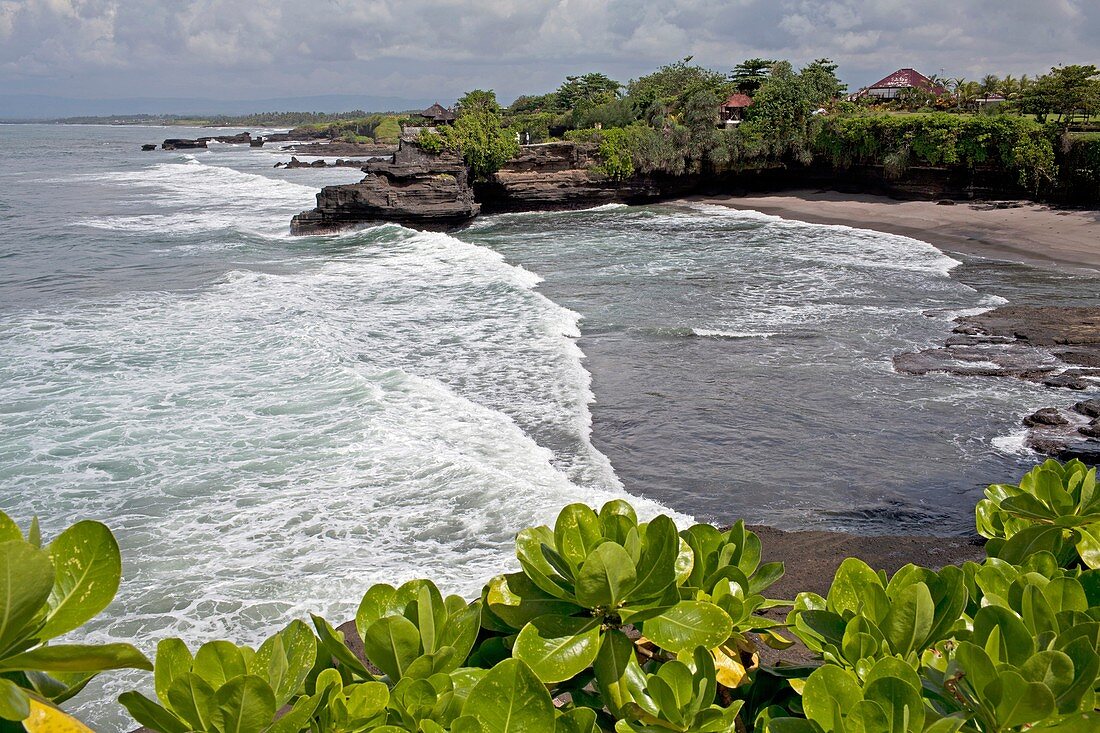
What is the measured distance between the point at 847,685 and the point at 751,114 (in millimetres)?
43173

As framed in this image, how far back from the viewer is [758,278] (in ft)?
74.2

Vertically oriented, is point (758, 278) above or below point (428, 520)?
above

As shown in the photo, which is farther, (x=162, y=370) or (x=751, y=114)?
(x=751, y=114)

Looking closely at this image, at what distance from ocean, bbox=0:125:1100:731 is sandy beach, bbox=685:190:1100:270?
257cm

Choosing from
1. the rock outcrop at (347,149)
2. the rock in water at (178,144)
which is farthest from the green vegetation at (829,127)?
the rock in water at (178,144)

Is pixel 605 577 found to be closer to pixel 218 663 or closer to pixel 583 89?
pixel 218 663

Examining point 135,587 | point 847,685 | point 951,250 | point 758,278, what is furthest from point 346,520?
point 951,250

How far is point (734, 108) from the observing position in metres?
43.0

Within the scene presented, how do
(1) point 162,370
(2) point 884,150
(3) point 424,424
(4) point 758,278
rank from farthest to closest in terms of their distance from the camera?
(2) point 884,150
(4) point 758,278
(1) point 162,370
(3) point 424,424

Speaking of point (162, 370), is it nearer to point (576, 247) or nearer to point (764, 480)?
point (764, 480)

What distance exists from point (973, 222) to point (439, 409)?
2663 cm

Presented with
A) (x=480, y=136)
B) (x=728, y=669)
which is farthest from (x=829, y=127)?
(x=728, y=669)

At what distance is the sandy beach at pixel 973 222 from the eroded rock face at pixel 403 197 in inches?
532

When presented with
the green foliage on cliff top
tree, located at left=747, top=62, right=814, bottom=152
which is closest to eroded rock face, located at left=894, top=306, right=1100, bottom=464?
the green foliage on cliff top
